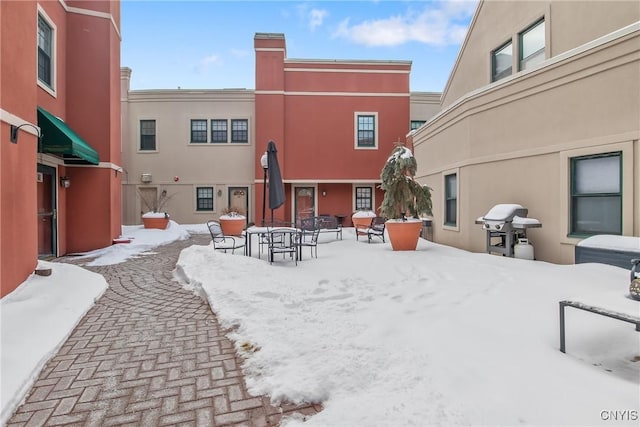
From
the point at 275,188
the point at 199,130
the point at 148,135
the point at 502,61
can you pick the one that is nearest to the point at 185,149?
the point at 199,130

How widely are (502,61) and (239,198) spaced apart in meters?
13.7

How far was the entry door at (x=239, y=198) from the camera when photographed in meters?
18.7

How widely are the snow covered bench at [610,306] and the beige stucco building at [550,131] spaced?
3664 millimetres

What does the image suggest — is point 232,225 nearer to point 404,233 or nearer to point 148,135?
point 404,233

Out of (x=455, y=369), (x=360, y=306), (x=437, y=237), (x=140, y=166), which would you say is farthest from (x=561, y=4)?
(x=140, y=166)

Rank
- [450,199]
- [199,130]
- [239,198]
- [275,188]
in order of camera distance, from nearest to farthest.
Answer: [275,188] → [450,199] → [199,130] → [239,198]

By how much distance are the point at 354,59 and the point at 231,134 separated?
7.67 metres

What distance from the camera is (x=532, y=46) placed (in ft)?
30.3

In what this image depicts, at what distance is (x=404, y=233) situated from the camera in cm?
854

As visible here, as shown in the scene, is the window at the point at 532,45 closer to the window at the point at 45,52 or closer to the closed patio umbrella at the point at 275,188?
the closed patio umbrella at the point at 275,188

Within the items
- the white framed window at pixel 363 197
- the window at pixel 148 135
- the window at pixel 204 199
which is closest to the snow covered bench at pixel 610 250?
the white framed window at pixel 363 197

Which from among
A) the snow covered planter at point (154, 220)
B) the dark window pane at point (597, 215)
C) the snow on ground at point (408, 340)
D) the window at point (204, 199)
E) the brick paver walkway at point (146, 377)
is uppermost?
the window at point (204, 199)

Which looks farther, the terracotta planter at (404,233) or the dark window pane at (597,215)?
the terracotta planter at (404,233)

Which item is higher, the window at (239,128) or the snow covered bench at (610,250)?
the window at (239,128)
